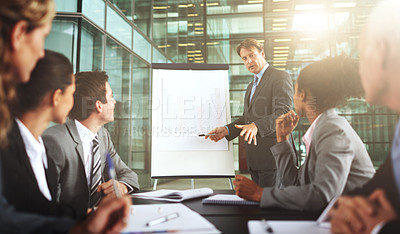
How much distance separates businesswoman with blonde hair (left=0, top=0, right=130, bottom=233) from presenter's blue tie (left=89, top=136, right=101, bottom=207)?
2.91 feet

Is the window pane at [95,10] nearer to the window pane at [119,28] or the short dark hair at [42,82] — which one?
the window pane at [119,28]

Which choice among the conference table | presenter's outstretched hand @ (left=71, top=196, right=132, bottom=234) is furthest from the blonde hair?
the conference table

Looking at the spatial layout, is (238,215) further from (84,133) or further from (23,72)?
(84,133)

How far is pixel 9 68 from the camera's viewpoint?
0.66m

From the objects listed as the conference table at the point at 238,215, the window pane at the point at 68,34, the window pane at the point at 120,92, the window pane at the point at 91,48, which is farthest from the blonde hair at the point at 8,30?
the window pane at the point at 120,92

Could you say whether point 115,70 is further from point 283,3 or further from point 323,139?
point 283,3

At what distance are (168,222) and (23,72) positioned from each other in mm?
603

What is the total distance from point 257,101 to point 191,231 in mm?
1812

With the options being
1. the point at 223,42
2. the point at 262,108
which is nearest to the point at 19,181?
the point at 262,108

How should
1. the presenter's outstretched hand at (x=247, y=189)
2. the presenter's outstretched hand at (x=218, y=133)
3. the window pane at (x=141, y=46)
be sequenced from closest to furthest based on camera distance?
the presenter's outstretched hand at (x=247, y=189), the presenter's outstretched hand at (x=218, y=133), the window pane at (x=141, y=46)

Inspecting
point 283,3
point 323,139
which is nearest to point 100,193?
point 323,139

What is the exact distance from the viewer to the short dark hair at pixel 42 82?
2.62 ft

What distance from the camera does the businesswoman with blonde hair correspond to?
643mm

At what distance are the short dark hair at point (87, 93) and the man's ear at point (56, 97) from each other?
73cm
